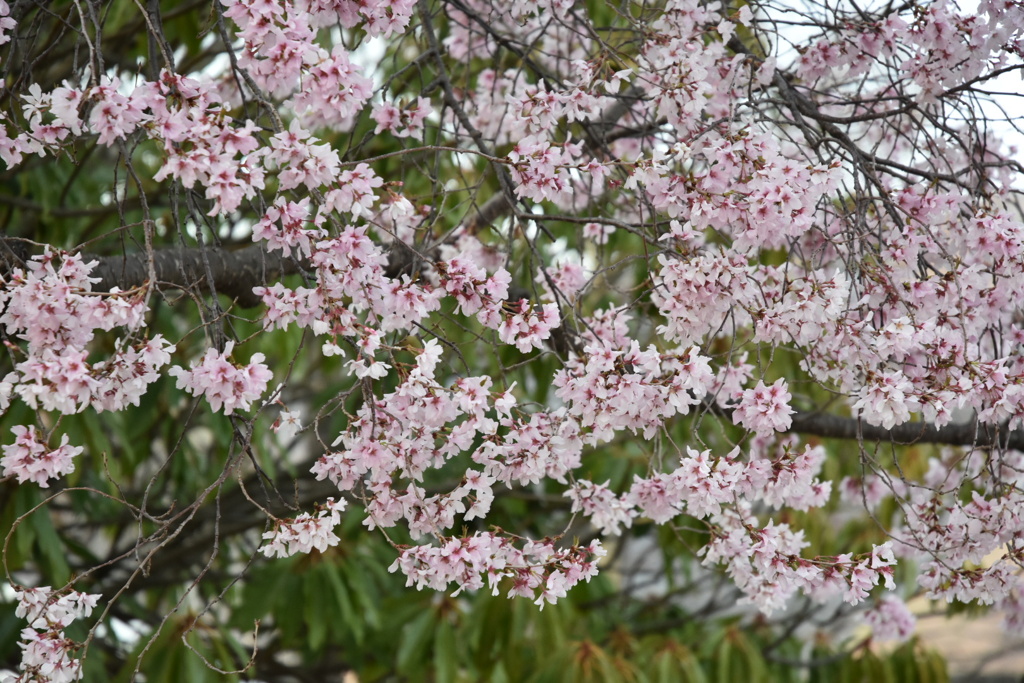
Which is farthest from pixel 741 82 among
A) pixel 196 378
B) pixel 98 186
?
pixel 98 186

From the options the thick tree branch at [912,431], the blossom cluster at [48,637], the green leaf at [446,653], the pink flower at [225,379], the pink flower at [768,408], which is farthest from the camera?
the green leaf at [446,653]

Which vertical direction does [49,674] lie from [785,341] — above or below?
below

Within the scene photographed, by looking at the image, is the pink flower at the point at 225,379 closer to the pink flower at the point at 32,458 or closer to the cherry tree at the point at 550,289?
the cherry tree at the point at 550,289

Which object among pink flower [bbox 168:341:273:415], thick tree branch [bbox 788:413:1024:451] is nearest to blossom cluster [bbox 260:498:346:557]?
pink flower [bbox 168:341:273:415]

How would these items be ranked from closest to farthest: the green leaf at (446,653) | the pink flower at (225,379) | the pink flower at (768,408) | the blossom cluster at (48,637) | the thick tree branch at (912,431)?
the pink flower at (225,379)
the blossom cluster at (48,637)
the pink flower at (768,408)
the thick tree branch at (912,431)
the green leaf at (446,653)

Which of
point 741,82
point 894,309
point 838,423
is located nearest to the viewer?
point 894,309

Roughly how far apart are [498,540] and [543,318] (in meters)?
0.29

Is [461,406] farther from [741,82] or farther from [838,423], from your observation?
Answer: [838,423]

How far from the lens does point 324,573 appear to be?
95.5 inches

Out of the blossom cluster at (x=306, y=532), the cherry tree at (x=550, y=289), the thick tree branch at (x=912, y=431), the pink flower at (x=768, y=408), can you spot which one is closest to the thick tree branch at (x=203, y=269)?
the cherry tree at (x=550, y=289)

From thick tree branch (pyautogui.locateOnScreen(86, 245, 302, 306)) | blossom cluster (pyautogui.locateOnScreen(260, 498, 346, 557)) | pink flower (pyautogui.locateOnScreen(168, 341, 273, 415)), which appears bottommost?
blossom cluster (pyautogui.locateOnScreen(260, 498, 346, 557))

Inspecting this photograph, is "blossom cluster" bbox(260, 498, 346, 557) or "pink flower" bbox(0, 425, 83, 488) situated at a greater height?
"pink flower" bbox(0, 425, 83, 488)

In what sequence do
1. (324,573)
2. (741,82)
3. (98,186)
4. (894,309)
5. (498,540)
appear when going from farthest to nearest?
(98,186)
(324,573)
(741,82)
(894,309)
(498,540)

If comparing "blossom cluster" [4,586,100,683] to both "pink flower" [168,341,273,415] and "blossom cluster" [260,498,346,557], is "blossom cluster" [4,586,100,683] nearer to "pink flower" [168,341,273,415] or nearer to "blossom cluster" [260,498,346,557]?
"blossom cluster" [260,498,346,557]
